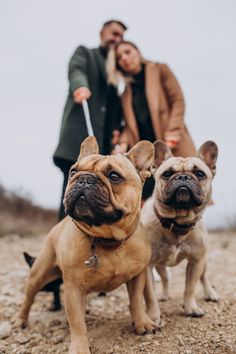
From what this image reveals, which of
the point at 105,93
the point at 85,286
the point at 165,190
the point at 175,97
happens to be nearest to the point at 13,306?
the point at 85,286

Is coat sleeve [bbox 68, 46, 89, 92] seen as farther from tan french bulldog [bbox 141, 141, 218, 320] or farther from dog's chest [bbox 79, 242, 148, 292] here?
dog's chest [bbox 79, 242, 148, 292]

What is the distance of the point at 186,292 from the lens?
4008 mm

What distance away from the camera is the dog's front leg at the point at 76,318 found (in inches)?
126

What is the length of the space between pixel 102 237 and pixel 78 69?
248 centimetres

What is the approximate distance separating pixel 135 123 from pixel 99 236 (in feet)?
7.41

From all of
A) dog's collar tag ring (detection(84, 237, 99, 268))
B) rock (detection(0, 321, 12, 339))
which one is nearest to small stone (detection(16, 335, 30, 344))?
rock (detection(0, 321, 12, 339))

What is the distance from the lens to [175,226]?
3820mm

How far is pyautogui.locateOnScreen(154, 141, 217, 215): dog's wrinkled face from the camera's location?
3600 mm

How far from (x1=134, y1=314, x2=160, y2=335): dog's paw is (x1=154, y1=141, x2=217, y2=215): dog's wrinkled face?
35.1 inches

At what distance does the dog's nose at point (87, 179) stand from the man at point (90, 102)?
1.64 meters

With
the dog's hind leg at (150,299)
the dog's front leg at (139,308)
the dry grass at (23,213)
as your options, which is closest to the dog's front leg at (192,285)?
the dog's hind leg at (150,299)

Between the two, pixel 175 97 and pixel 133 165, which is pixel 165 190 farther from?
pixel 175 97

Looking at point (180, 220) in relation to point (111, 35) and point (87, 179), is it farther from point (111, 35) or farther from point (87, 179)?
point (111, 35)

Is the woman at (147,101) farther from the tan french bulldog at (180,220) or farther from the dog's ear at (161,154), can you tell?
the tan french bulldog at (180,220)
